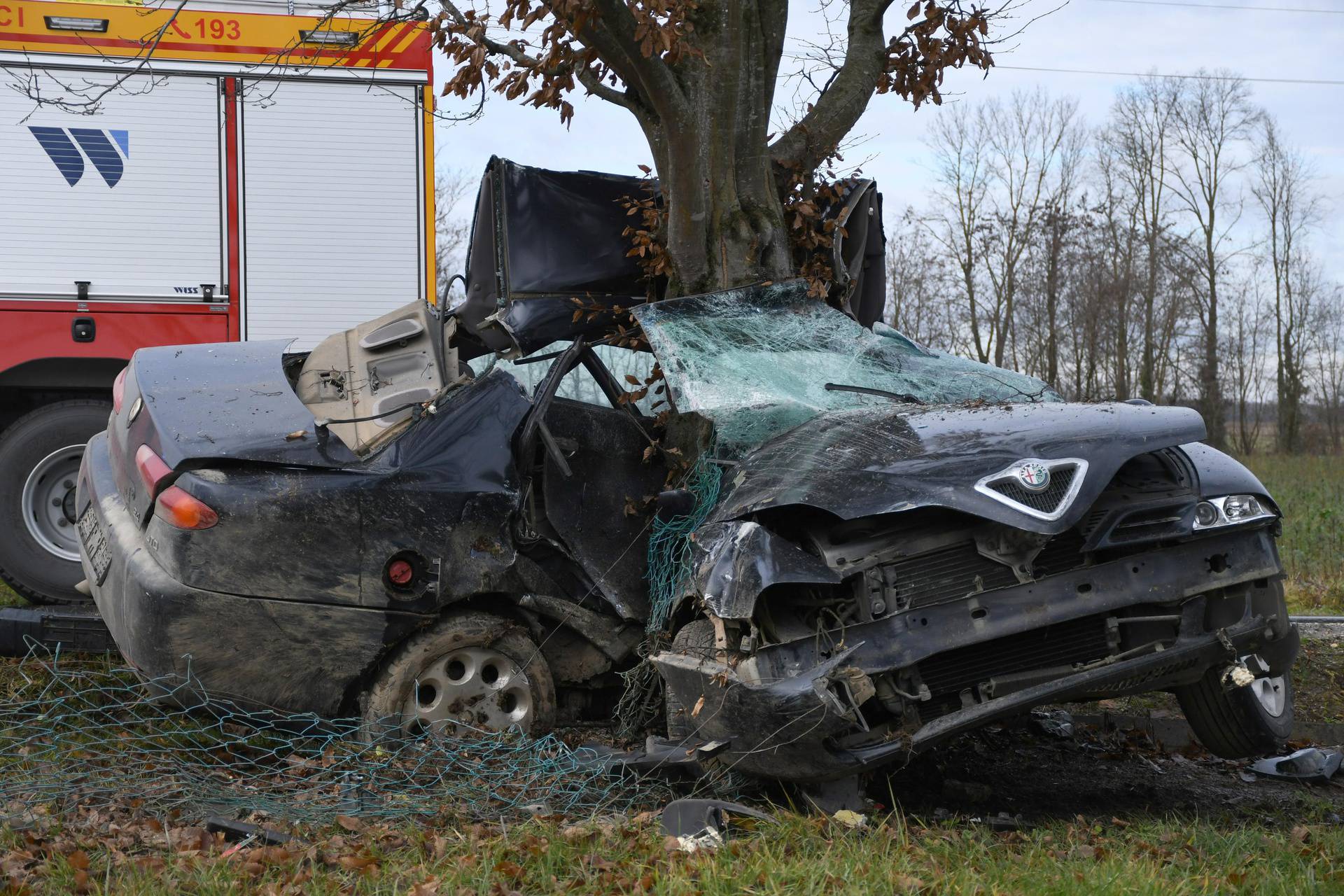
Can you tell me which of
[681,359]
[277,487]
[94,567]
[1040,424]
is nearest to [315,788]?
[277,487]

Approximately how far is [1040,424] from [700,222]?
2.46m

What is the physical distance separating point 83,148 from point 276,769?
4.26 meters

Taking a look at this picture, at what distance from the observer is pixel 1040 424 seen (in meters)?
3.80

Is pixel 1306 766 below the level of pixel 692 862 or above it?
below

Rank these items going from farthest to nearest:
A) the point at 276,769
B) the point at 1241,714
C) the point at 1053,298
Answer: the point at 1053,298
the point at 1241,714
the point at 276,769

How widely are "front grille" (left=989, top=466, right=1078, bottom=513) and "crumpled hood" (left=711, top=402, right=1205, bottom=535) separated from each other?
44 millimetres

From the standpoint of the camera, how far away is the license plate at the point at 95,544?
179 inches

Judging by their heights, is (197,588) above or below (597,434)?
below

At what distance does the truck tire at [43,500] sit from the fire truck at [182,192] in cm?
1

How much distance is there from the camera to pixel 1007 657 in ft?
12.2

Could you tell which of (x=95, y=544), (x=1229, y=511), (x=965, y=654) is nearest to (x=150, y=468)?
(x=95, y=544)

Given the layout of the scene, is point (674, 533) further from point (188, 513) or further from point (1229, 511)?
point (1229, 511)

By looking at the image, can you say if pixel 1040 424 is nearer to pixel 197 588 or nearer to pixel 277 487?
pixel 277 487

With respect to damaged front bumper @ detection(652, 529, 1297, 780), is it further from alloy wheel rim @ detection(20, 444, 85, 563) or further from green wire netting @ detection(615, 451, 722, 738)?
alloy wheel rim @ detection(20, 444, 85, 563)
